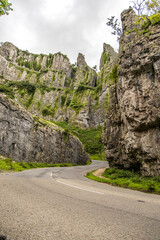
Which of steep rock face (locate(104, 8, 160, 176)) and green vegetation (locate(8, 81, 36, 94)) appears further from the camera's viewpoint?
green vegetation (locate(8, 81, 36, 94))

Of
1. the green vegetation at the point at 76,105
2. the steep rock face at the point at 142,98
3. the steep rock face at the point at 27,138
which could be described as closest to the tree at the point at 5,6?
the steep rock face at the point at 142,98

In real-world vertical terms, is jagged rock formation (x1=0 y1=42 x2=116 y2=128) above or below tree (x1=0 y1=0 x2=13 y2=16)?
above

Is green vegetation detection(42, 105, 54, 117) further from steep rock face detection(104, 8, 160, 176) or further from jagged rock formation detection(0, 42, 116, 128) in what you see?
steep rock face detection(104, 8, 160, 176)

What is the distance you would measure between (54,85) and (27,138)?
74.3 m

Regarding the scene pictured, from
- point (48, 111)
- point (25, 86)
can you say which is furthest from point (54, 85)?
point (48, 111)

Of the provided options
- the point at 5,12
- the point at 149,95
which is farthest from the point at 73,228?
the point at 149,95

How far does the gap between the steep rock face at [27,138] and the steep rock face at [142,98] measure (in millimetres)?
18228

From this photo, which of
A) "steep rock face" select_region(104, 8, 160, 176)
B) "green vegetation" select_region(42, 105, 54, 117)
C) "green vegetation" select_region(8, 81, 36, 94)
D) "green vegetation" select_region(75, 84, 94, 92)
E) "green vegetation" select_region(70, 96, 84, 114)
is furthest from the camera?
"green vegetation" select_region(75, 84, 94, 92)

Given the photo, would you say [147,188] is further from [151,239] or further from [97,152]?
[97,152]

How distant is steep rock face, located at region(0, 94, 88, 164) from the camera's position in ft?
87.4

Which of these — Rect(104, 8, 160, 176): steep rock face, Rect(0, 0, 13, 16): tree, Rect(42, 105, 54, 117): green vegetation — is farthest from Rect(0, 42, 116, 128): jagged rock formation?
Rect(0, 0, 13, 16): tree

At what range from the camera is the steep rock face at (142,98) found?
1525 cm

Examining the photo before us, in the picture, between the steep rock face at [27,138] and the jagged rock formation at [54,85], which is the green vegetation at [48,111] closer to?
the jagged rock formation at [54,85]

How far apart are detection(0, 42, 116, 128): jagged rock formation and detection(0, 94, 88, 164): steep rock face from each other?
49704 millimetres
